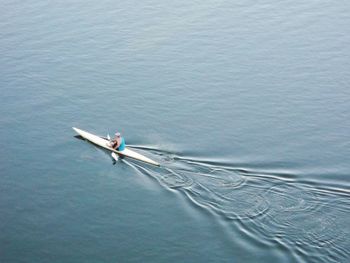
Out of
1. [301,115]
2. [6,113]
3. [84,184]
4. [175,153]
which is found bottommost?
[84,184]

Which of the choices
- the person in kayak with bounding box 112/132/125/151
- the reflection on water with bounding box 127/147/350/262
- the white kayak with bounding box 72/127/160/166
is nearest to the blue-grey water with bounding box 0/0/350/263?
the reflection on water with bounding box 127/147/350/262

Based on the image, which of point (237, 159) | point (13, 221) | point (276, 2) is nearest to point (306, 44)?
point (276, 2)

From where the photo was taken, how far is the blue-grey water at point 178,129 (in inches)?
1398

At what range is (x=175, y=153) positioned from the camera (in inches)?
1704

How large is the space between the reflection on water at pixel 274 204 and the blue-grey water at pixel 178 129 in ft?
0.32

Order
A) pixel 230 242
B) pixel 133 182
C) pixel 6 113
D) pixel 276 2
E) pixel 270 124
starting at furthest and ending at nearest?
pixel 276 2, pixel 6 113, pixel 270 124, pixel 133 182, pixel 230 242

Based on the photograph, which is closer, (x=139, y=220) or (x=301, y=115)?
(x=139, y=220)

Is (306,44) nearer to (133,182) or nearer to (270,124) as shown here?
(270,124)

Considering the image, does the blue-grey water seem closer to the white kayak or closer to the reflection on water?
the reflection on water

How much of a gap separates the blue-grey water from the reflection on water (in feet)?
0.32

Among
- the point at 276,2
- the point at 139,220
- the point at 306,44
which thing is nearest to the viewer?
the point at 139,220

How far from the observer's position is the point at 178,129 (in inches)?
1861

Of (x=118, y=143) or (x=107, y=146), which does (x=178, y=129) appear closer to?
(x=118, y=143)

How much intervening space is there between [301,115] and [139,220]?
18611 millimetres
